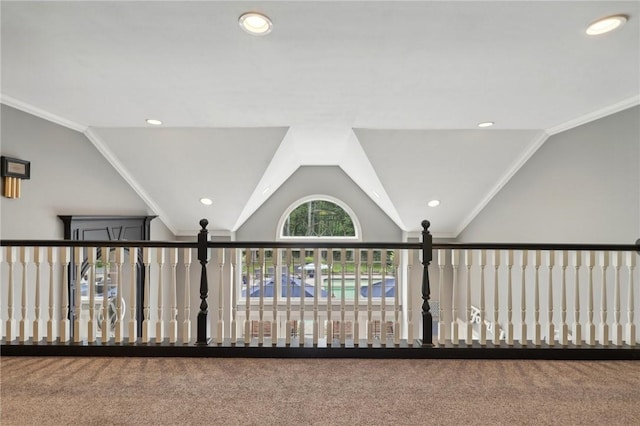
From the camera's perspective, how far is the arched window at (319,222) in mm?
6855

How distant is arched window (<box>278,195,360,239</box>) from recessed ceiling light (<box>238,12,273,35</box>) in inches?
198

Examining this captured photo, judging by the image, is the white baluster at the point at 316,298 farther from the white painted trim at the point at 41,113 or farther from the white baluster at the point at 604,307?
the white painted trim at the point at 41,113

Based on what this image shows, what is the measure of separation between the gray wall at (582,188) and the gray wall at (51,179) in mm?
5673

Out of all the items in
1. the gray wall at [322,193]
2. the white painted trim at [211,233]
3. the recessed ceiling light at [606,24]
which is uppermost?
the recessed ceiling light at [606,24]

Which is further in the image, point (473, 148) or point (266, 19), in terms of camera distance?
point (473, 148)

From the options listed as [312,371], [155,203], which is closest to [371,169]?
[312,371]

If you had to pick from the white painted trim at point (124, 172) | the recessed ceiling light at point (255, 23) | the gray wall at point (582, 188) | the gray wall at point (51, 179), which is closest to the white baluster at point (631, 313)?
the gray wall at point (582, 188)

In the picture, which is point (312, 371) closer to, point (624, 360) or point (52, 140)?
point (624, 360)

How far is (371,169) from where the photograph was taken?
468 centimetres

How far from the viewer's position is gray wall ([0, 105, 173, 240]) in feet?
9.98

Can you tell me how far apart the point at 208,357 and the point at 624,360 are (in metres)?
2.93

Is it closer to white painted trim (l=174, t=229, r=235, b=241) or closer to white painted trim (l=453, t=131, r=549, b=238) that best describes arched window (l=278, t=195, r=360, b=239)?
white painted trim (l=174, t=229, r=235, b=241)

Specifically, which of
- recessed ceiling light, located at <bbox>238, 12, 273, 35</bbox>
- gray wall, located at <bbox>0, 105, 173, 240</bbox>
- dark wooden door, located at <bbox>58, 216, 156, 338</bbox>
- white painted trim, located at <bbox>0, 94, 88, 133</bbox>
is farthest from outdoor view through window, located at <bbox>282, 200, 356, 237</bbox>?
recessed ceiling light, located at <bbox>238, 12, 273, 35</bbox>

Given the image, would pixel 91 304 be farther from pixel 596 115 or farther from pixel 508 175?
pixel 508 175
